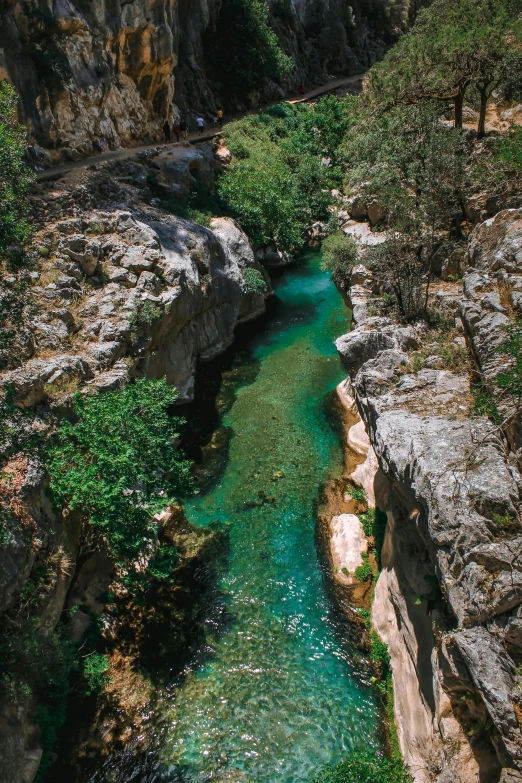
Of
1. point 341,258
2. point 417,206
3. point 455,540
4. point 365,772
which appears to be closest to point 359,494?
point 455,540

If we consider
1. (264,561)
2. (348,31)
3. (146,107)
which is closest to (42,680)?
(264,561)

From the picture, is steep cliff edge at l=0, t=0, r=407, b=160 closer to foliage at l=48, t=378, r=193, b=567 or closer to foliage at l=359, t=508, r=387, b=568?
foliage at l=48, t=378, r=193, b=567

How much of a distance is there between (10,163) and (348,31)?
6115cm

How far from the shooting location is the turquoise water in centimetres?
1202

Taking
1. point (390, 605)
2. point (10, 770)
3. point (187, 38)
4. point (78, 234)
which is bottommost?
point (390, 605)

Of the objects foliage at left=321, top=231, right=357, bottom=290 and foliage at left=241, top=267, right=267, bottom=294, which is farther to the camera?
foliage at left=241, top=267, right=267, bottom=294

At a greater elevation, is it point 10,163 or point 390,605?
point 10,163

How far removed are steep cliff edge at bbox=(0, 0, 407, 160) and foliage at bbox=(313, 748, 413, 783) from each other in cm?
2768

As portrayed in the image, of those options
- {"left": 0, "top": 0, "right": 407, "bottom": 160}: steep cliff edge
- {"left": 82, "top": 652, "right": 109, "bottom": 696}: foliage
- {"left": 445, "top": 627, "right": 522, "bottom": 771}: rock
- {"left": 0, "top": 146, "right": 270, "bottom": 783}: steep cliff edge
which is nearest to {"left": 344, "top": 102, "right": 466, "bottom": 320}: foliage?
{"left": 0, "top": 146, "right": 270, "bottom": 783}: steep cliff edge

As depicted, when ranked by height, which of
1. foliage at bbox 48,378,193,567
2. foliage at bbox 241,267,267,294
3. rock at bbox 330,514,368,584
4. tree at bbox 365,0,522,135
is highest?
tree at bbox 365,0,522,135

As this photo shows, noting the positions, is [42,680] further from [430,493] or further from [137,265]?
[137,265]

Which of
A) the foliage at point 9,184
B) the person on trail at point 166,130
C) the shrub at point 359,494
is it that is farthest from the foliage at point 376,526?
the person on trail at point 166,130

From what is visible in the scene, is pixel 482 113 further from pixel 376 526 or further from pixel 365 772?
pixel 365 772

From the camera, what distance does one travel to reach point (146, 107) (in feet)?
109
